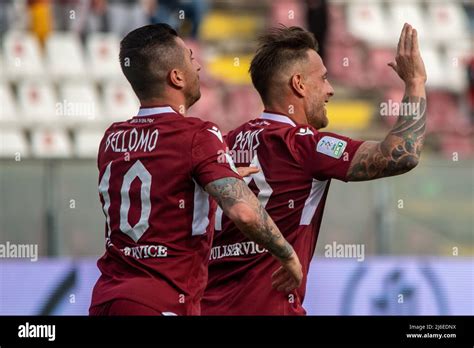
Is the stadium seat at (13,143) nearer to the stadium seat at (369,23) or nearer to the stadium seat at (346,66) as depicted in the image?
the stadium seat at (346,66)

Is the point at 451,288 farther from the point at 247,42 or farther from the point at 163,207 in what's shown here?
the point at 247,42

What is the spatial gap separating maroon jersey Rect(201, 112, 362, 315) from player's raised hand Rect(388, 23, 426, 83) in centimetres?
59

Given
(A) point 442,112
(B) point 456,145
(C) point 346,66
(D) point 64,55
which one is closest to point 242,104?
(C) point 346,66

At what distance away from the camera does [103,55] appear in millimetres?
15344

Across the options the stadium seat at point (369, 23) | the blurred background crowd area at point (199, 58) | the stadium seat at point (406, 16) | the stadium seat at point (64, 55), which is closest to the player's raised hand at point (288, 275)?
the blurred background crowd area at point (199, 58)

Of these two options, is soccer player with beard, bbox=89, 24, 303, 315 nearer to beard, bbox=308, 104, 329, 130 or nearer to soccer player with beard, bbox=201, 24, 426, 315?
soccer player with beard, bbox=201, 24, 426, 315

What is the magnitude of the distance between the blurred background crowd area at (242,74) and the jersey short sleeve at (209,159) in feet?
20.4

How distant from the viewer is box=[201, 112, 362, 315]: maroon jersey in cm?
574

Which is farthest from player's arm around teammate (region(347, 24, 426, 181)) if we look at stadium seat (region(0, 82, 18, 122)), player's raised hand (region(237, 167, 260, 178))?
stadium seat (region(0, 82, 18, 122))

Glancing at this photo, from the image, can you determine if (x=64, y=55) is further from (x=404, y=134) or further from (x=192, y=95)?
(x=404, y=134)

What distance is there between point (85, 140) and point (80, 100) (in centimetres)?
109

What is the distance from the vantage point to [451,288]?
10.2m
